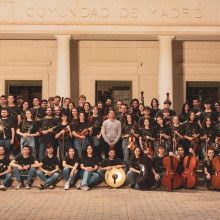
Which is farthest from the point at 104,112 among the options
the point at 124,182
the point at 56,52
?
the point at 56,52

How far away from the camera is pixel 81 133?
11758mm

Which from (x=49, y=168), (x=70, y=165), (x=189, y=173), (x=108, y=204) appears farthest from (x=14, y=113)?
(x=189, y=173)

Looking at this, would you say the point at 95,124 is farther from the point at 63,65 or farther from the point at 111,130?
the point at 63,65

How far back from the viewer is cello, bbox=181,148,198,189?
10984 mm

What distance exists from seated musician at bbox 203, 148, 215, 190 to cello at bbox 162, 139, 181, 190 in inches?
27.1

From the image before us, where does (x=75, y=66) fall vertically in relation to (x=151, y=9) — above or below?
below

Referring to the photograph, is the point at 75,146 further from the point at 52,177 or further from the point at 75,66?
the point at 75,66

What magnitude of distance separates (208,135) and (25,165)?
15.8 ft

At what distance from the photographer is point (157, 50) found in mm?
18250

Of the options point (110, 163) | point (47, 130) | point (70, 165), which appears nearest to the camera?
point (70, 165)

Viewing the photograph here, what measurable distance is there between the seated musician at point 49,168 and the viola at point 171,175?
2.70 meters

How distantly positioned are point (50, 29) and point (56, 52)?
172 centimetres

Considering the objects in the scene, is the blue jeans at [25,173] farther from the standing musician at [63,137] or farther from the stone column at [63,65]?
the stone column at [63,65]

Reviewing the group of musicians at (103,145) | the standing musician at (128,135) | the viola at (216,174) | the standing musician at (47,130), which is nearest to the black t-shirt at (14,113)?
the group of musicians at (103,145)
